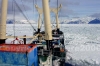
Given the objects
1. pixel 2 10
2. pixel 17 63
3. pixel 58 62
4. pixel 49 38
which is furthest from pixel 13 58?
pixel 58 62

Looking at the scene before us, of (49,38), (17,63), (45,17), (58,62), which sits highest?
(45,17)

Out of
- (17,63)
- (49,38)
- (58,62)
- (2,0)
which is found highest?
(2,0)

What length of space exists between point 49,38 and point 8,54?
4.90m

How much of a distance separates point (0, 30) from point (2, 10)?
5.93 feet

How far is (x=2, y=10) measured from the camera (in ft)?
53.4

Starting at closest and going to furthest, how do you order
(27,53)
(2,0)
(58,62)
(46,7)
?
1. (27,53)
2. (46,7)
3. (2,0)
4. (58,62)

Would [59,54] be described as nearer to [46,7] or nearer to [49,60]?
[49,60]

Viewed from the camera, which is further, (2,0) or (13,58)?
(2,0)

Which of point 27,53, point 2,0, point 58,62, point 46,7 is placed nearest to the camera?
point 27,53

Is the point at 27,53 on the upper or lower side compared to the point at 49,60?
upper

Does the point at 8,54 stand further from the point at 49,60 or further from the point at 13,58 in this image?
the point at 49,60

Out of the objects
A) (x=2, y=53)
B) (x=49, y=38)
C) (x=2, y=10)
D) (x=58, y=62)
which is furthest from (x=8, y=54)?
(x=58, y=62)

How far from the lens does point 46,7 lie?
1513 centimetres

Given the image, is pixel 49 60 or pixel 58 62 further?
pixel 58 62
